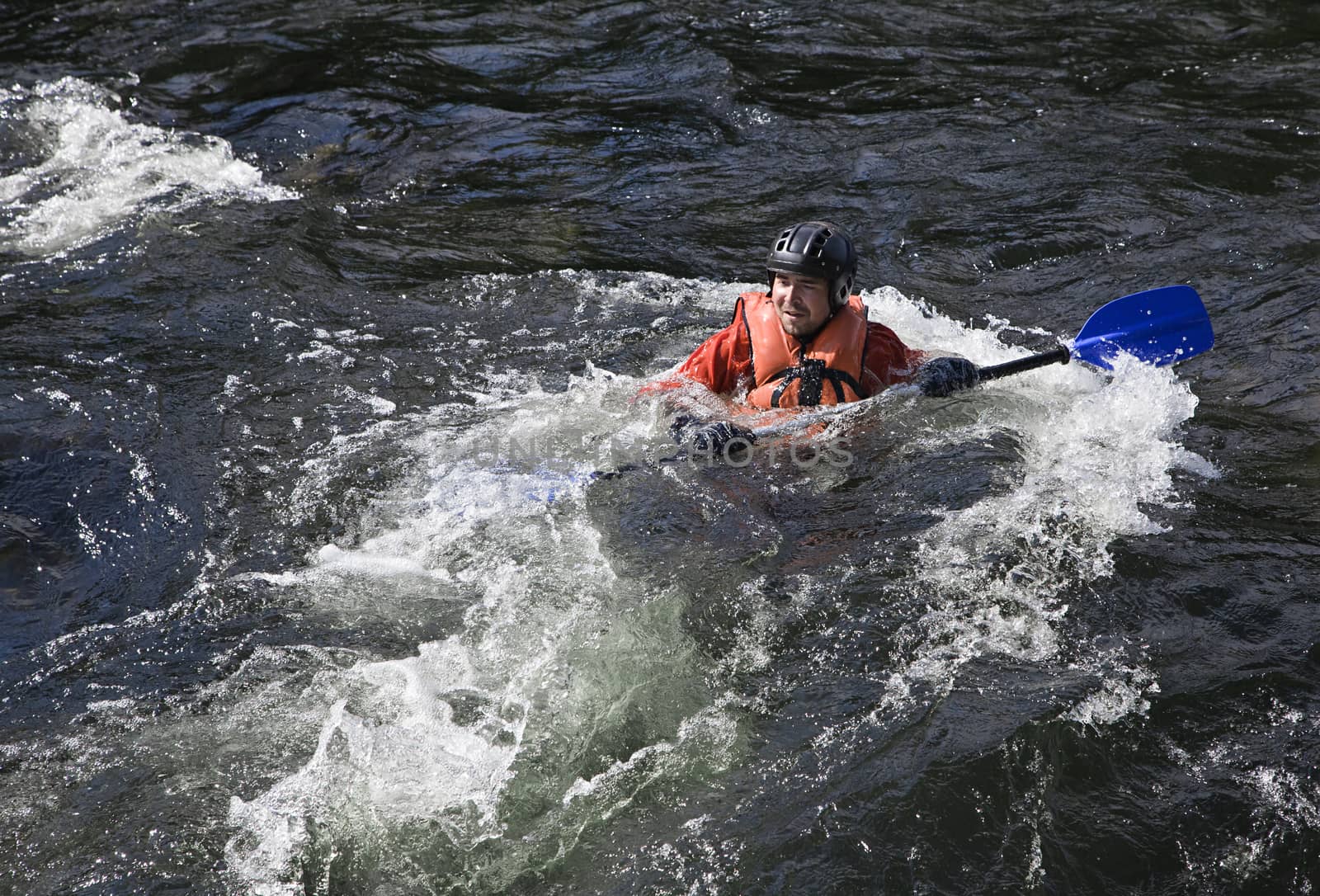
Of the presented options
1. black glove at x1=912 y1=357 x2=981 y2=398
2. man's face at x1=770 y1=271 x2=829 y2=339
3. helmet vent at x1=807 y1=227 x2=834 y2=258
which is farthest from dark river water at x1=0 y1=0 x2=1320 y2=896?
helmet vent at x1=807 y1=227 x2=834 y2=258

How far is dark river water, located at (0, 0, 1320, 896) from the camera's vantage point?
11.2 feet

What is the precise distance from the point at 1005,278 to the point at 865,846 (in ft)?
15.7

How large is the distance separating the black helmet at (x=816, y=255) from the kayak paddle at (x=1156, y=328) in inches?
50.1

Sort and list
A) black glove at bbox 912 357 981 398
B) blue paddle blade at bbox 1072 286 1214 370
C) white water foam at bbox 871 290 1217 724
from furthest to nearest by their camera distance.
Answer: blue paddle blade at bbox 1072 286 1214 370, black glove at bbox 912 357 981 398, white water foam at bbox 871 290 1217 724

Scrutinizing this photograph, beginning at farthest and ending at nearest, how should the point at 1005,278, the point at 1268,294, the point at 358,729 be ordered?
the point at 1005,278, the point at 1268,294, the point at 358,729

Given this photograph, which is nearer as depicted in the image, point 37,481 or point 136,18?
point 37,481

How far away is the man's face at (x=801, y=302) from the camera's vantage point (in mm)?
5301

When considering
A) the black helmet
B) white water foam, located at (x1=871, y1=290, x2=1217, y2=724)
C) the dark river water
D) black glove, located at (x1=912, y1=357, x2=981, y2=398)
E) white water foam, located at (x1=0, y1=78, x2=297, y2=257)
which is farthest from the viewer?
white water foam, located at (x1=0, y1=78, x2=297, y2=257)

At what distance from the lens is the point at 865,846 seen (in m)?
3.28

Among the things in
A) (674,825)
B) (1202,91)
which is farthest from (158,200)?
(1202,91)

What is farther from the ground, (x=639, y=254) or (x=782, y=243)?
(x=782, y=243)

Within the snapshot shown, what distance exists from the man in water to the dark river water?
180 millimetres

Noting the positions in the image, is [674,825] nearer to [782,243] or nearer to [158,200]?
[782,243]

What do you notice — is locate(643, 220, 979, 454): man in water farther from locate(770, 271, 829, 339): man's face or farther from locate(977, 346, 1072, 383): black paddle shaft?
locate(977, 346, 1072, 383): black paddle shaft
